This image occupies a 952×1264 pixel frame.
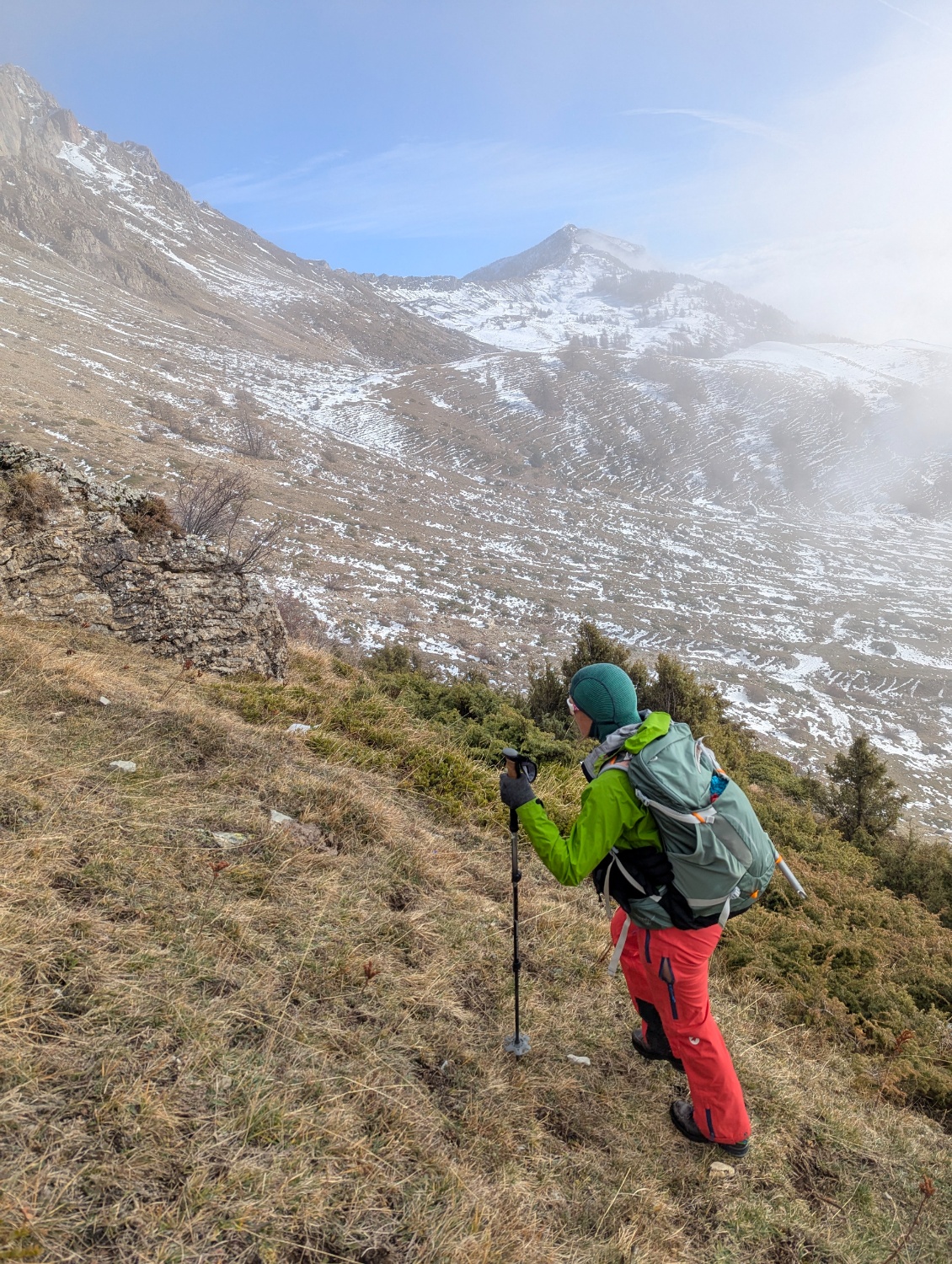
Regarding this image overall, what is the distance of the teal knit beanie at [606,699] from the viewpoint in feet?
9.84

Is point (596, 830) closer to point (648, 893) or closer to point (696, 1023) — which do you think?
point (648, 893)

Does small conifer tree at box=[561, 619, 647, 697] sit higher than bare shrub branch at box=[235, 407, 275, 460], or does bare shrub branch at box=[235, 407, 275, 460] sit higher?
bare shrub branch at box=[235, 407, 275, 460]

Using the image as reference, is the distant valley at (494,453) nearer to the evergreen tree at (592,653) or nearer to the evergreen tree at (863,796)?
the evergreen tree at (592,653)

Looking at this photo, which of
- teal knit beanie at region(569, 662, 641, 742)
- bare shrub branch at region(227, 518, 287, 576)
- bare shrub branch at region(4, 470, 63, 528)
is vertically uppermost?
teal knit beanie at region(569, 662, 641, 742)

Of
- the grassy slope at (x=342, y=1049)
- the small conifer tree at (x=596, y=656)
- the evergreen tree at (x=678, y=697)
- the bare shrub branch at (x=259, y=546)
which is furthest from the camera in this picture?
the small conifer tree at (x=596, y=656)

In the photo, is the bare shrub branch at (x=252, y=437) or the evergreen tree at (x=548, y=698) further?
the bare shrub branch at (x=252, y=437)

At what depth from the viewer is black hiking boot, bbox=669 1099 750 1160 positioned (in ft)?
9.34

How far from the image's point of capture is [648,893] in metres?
2.77

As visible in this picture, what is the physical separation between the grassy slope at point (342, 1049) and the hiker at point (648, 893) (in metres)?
0.32

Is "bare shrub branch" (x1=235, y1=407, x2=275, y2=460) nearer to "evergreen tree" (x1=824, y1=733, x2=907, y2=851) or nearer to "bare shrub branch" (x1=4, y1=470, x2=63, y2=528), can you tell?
"bare shrub branch" (x1=4, y1=470, x2=63, y2=528)

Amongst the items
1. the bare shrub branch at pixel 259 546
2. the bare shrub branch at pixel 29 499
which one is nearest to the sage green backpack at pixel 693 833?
the bare shrub branch at pixel 259 546

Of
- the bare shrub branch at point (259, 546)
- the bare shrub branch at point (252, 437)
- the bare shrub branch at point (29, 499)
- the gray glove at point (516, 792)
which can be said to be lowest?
the bare shrub branch at point (259, 546)

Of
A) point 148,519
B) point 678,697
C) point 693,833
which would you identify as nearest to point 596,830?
point 693,833

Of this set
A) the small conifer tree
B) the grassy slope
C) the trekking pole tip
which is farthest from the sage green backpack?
the small conifer tree
